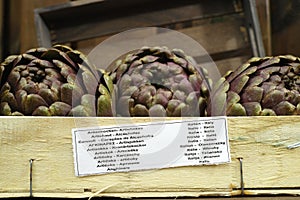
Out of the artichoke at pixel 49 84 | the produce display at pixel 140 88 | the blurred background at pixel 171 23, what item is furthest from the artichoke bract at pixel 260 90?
the blurred background at pixel 171 23

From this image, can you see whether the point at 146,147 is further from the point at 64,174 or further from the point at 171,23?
the point at 171,23

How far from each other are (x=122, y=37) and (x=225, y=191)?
54cm

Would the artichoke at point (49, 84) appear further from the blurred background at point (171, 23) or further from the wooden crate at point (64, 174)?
the blurred background at point (171, 23)

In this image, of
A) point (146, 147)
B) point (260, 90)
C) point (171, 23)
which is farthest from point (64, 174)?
point (171, 23)

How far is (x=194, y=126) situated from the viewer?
0.72 m

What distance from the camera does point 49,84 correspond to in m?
0.76

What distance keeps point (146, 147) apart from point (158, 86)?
0.34ft

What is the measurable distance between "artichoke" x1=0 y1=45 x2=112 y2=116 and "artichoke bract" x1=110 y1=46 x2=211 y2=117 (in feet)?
0.11

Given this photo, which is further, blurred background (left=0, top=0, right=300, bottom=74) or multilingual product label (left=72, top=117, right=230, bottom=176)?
blurred background (left=0, top=0, right=300, bottom=74)

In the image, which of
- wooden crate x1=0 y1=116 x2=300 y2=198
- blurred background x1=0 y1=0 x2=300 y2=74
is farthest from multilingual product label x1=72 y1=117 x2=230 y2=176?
blurred background x1=0 y1=0 x2=300 y2=74

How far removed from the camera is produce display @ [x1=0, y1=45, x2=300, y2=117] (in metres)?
0.75

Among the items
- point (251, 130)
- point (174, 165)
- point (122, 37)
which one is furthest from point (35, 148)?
point (122, 37)

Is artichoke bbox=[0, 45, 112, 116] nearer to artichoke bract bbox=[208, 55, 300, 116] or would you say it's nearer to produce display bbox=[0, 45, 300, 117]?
produce display bbox=[0, 45, 300, 117]

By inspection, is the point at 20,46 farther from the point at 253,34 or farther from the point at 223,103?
the point at 223,103
